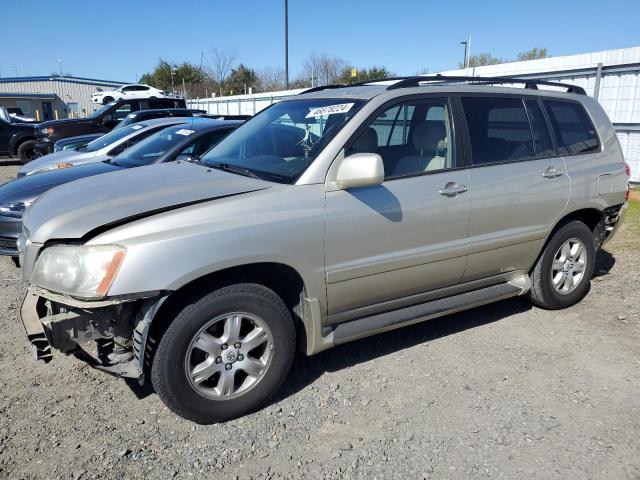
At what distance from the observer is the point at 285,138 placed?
12.3 feet

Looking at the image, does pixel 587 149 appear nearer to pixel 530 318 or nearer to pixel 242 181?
pixel 530 318

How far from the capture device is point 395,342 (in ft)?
13.6

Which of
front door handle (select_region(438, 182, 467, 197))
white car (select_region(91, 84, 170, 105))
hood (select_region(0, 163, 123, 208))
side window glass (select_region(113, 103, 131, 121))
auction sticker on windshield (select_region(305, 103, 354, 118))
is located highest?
white car (select_region(91, 84, 170, 105))

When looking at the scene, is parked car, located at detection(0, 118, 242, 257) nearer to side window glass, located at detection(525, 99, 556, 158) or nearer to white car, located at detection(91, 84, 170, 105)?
side window glass, located at detection(525, 99, 556, 158)

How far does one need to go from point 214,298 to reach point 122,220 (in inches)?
25.5

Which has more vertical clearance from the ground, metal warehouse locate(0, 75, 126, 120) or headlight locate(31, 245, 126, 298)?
metal warehouse locate(0, 75, 126, 120)

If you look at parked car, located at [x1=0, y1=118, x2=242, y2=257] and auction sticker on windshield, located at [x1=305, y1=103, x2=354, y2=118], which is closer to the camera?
auction sticker on windshield, located at [x1=305, y1=103, x2=354, y2=118]

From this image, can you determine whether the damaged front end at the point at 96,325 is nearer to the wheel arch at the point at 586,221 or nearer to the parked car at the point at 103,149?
the wheel arch at the point at 586,221

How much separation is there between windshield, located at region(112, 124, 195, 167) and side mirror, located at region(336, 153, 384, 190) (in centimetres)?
383

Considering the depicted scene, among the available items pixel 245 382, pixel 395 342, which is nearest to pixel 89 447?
pixel 245 382

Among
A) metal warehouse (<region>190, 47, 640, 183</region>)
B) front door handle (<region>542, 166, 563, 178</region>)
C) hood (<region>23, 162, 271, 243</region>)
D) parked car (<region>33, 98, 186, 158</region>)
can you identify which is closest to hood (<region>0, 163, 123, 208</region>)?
hood (<region>23, 162, 271, 243</region>)

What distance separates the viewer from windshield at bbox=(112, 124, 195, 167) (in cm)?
649

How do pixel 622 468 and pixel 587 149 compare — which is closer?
pixel 622 468

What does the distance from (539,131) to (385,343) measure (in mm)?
2189
